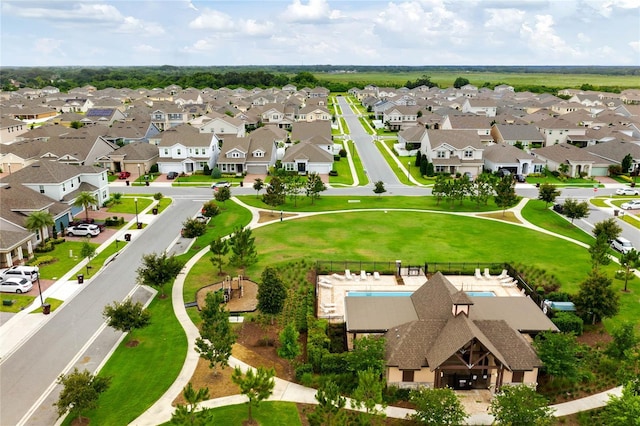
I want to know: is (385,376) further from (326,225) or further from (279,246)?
(326,225)

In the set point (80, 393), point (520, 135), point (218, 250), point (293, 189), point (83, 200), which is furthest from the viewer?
point (520, 135)

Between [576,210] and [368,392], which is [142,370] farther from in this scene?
[576,210]

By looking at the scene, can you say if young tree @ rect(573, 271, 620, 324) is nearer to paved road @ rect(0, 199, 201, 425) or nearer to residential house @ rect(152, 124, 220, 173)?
paved road @ rect(0, 199, 201, 425)

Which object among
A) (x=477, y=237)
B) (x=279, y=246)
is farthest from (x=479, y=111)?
(x=279, y=246)

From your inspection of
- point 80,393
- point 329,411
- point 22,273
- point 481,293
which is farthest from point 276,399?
point 22,273

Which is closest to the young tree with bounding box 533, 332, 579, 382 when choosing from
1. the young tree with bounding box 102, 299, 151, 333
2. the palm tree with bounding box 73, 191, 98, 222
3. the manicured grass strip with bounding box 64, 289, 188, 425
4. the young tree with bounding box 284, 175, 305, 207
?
the manicured grass strip with bounding box 64, 289, 188, 425
